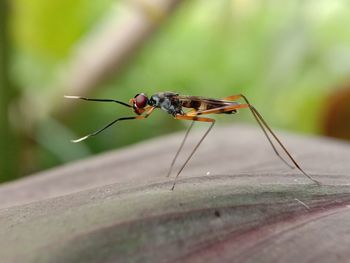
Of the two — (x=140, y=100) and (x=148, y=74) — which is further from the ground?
(x=140, y=100)

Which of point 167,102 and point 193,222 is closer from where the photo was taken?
point 193,222

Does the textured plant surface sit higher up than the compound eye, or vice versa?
the compound eye

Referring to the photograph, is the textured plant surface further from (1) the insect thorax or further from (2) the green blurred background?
(2) the green blurred background

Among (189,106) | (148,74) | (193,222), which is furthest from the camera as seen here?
(148,74)

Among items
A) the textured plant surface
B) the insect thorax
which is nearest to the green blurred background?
the insect thorax

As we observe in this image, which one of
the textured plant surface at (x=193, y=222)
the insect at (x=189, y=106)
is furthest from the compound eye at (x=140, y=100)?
the textured plant surface at (x=193, y=222)

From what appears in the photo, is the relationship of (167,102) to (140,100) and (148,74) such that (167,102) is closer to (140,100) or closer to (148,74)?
(140,100)

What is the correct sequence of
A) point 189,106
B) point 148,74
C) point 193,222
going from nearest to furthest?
point 193,222, point 189,106, point 148,74

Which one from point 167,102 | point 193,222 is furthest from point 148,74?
point 193,222
